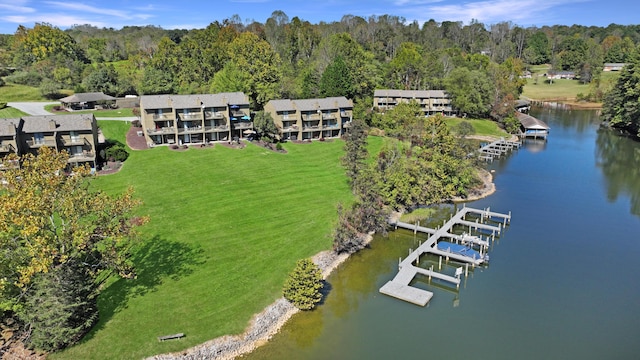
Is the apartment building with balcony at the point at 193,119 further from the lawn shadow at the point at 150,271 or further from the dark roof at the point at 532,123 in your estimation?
the dark roof at the point at 532,123

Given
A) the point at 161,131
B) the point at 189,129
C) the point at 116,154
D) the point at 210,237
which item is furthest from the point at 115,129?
the point at 210,237

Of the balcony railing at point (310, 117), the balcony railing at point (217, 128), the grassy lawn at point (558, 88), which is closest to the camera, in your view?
the balcony railing at point (217, 128)

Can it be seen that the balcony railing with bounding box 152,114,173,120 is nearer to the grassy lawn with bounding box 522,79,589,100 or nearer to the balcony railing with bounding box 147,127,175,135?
the balcony railing with bounding box 147,127,175,135

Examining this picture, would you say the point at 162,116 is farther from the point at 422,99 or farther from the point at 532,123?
the point at 532,123

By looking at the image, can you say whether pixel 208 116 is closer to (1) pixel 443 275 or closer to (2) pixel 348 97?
(2) pixel 348 97

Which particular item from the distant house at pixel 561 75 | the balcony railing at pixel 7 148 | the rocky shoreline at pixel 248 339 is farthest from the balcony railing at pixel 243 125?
the distant house at pixel 561 75

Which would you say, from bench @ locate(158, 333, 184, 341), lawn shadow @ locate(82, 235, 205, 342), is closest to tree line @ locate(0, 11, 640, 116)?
lawn shadow @ locate(82, 235, 205, 342)
